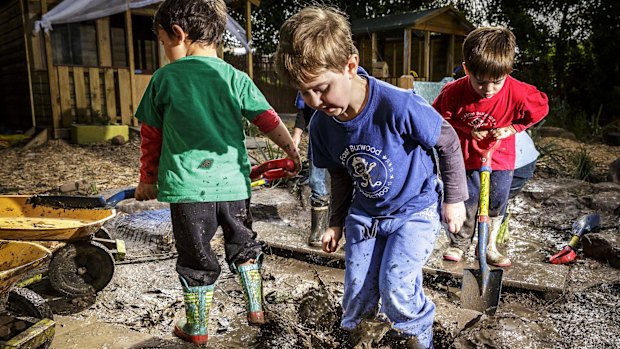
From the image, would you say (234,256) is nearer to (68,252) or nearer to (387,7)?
(68,252)

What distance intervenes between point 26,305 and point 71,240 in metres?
0.43

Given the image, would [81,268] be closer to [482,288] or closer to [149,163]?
[149,163]

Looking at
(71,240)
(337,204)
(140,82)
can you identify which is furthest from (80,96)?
(337,204)

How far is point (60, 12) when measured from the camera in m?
8.40

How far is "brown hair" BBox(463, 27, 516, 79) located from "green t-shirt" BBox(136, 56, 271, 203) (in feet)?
4.41

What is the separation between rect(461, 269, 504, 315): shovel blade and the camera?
274cm

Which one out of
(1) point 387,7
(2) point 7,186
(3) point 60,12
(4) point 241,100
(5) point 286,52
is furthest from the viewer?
(1) point 387,7

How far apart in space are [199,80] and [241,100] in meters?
0.20

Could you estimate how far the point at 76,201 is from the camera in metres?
2.89

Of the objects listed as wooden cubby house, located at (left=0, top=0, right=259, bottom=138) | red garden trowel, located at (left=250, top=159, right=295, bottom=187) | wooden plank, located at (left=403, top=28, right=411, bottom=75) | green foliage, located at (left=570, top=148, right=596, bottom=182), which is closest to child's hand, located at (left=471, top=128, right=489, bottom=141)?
red garden trowel, located at (left=250, top=159, right=295, bottom=187)

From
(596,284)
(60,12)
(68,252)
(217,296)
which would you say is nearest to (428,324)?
(217,296)

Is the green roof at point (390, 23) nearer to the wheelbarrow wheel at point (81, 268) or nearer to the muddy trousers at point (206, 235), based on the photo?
the wheelbarrow wheel at point (81, 268)

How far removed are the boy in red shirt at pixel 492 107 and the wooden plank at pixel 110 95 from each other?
27.0ft

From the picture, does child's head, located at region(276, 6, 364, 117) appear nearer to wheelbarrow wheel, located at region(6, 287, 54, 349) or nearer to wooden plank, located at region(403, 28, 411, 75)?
wheelbarrow wheel, located at region(6, 287, 54, 349)
